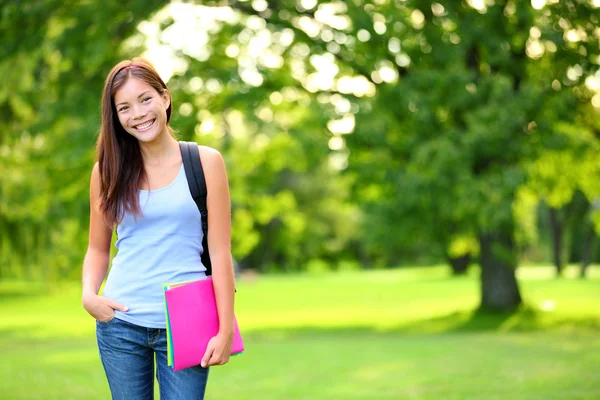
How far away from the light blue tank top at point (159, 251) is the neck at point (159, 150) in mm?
129

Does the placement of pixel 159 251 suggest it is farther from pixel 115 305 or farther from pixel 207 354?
pixel 207 354

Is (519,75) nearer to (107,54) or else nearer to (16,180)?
(107,54)

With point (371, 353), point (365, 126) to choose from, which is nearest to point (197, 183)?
point (371, 353)

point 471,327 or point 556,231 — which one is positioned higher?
point 556,231

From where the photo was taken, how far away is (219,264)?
300 cm

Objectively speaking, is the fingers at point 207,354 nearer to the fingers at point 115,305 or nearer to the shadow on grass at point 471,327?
the fingers at point 115,305

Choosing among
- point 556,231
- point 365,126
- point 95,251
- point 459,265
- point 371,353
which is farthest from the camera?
point 459,265

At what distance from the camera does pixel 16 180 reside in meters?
20.0

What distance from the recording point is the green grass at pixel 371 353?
945 cm

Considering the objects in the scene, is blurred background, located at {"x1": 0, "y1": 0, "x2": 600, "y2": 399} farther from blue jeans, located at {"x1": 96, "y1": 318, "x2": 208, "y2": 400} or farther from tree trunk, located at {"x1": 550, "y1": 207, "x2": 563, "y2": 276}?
tree trunk, located at {"x1": 550, "y1": 207, "x2": 563, "y2": 276}

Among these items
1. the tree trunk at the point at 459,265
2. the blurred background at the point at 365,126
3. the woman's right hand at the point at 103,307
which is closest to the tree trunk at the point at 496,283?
the blurred background at the point at 365,126

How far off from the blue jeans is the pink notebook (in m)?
0.07

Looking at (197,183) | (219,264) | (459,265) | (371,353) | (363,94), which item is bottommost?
(459,265)

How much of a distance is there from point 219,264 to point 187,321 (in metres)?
0.22
